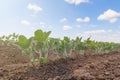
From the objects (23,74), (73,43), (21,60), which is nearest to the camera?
(23,74)

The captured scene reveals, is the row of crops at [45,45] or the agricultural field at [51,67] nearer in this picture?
the agricultural field at [51,67]

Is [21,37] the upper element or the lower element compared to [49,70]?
upper

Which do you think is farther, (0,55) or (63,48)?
(0,55)

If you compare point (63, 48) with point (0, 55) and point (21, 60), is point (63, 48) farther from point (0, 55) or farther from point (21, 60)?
point (0, 55)

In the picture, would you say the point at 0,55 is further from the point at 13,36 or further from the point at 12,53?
the point at 13,36

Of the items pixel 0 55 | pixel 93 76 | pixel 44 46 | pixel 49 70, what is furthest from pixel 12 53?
pixel 93 76

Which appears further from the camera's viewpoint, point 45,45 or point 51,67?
point 45,45

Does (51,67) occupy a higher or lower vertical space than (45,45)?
lower

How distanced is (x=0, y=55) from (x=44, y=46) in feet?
10.9

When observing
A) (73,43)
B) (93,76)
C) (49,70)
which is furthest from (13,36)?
(93,76)

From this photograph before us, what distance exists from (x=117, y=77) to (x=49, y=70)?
3.75ft

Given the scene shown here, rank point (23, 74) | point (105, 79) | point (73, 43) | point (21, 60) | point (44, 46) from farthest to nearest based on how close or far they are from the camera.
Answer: point (21, 60), point (73, 43), point (44, 46), point (23, 74), point (105, 79)

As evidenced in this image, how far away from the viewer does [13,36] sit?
38.0 ft

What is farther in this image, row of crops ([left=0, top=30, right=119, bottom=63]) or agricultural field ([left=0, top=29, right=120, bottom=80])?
row of crops ([left=0, top=30, right=119, bottom=63])
